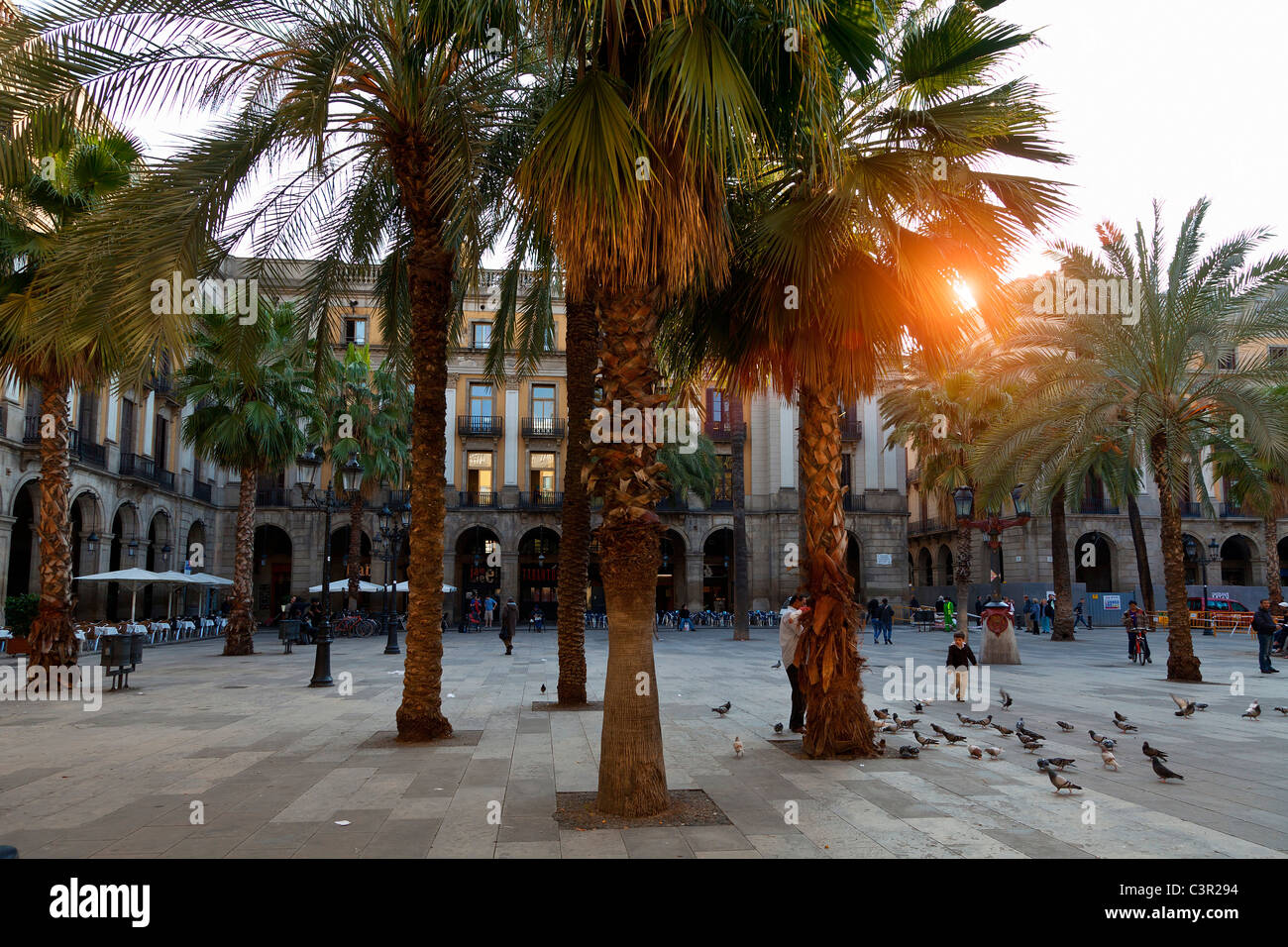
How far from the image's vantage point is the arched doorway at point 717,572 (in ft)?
147

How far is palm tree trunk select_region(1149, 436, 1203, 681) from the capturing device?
1475 cm

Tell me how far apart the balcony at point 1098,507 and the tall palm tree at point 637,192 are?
40.1 m

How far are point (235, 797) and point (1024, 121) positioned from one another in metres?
8.22

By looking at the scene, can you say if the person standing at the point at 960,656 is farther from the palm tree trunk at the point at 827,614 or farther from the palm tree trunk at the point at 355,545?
the palm tree trunk at the point at 355,545


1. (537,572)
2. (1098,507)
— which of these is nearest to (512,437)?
(537,572)

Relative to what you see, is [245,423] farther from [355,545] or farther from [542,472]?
[542,472]

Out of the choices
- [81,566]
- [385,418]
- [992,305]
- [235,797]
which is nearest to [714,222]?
[992,305]

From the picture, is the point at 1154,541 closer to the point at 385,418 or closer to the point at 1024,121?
the point at 385,418

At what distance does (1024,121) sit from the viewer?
7324 mm

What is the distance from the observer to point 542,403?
4184cm

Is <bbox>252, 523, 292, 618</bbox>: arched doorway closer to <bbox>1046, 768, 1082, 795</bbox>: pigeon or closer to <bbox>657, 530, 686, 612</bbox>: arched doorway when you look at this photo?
<bbox>657, 530, 686, 612</bbox>: arched doorway
